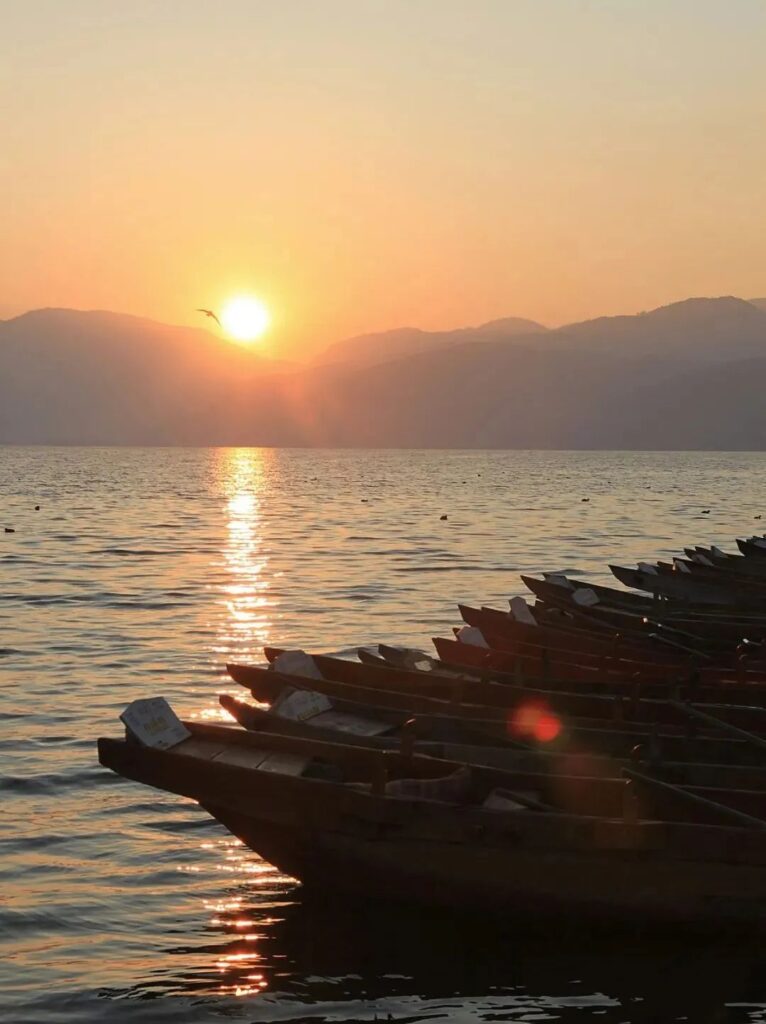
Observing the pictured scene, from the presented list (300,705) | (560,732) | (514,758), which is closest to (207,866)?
(300,705)

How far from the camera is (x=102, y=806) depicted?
17234mm

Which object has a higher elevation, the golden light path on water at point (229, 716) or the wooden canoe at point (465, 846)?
the wooden canoe at point (465, 846)

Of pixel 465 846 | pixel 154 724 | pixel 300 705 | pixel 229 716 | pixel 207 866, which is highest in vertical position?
pixel 154 724

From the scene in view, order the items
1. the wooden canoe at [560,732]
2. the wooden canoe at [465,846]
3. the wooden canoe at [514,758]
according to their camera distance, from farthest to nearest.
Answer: the wooden canoe at [560,732] < the wooden canoe at [514,758] < the wooden canoe at [465,846]

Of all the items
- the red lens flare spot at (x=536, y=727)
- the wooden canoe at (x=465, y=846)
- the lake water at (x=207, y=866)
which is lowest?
the lake water at (x=207, y=866)

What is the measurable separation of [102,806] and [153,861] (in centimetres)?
228

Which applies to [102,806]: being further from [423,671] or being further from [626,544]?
[626,544]

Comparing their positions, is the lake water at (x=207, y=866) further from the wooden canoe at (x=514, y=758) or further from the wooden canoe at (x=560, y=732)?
the wooden canoe at (x=560, y=732)

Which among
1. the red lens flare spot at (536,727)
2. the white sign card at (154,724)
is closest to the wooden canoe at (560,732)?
the red lens flare spot at (536,727)

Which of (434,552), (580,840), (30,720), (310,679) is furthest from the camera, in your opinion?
(434,552)

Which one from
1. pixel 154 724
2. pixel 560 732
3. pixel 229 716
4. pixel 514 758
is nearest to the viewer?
pixel 154 724

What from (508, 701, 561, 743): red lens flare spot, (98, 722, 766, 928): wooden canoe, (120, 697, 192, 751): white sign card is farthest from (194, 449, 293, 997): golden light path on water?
(508, 701, 561, 743): red lens flare spot

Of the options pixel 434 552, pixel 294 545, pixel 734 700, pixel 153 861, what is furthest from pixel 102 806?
pixel 294 545

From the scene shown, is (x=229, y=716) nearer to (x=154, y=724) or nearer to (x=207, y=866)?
(x=207, y=866)
